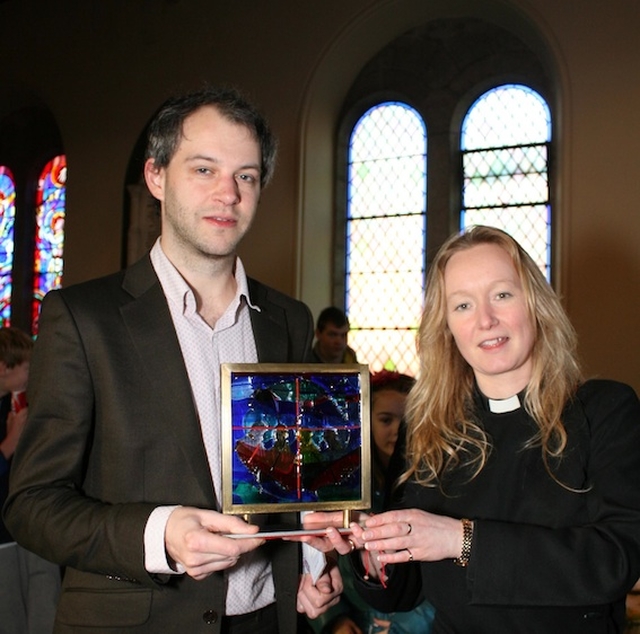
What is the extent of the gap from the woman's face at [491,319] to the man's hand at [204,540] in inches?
27.0

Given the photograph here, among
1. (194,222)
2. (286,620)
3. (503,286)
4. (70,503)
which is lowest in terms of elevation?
(286,620)

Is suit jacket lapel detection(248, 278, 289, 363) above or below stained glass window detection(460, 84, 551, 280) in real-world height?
below

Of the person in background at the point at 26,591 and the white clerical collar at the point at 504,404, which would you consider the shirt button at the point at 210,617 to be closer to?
the white clerical collar at the point at 504,404

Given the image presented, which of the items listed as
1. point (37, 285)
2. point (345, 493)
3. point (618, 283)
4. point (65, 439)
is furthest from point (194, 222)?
point (37, 285)

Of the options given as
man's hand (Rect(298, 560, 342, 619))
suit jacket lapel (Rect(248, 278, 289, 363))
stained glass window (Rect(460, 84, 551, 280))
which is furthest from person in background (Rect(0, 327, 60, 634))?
stained glass window (Rect(460, 84, 551, 280))

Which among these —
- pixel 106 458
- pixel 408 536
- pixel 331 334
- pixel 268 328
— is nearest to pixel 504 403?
pixel 408 536

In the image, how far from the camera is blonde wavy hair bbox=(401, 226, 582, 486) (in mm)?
1892

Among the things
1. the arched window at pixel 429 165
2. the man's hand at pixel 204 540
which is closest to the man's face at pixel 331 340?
the arched window at pixel 429 165

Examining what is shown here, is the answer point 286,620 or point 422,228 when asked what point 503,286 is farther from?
point 422,228

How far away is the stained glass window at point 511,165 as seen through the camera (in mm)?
7348

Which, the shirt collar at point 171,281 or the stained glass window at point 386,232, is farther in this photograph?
the stained glass window at point 386,232

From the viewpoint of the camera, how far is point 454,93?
775 cm

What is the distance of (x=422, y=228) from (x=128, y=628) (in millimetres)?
6441

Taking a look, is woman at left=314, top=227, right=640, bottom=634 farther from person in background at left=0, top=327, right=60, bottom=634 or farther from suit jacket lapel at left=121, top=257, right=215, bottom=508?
person in background at left=0, top=327, right=60, bottom=634
